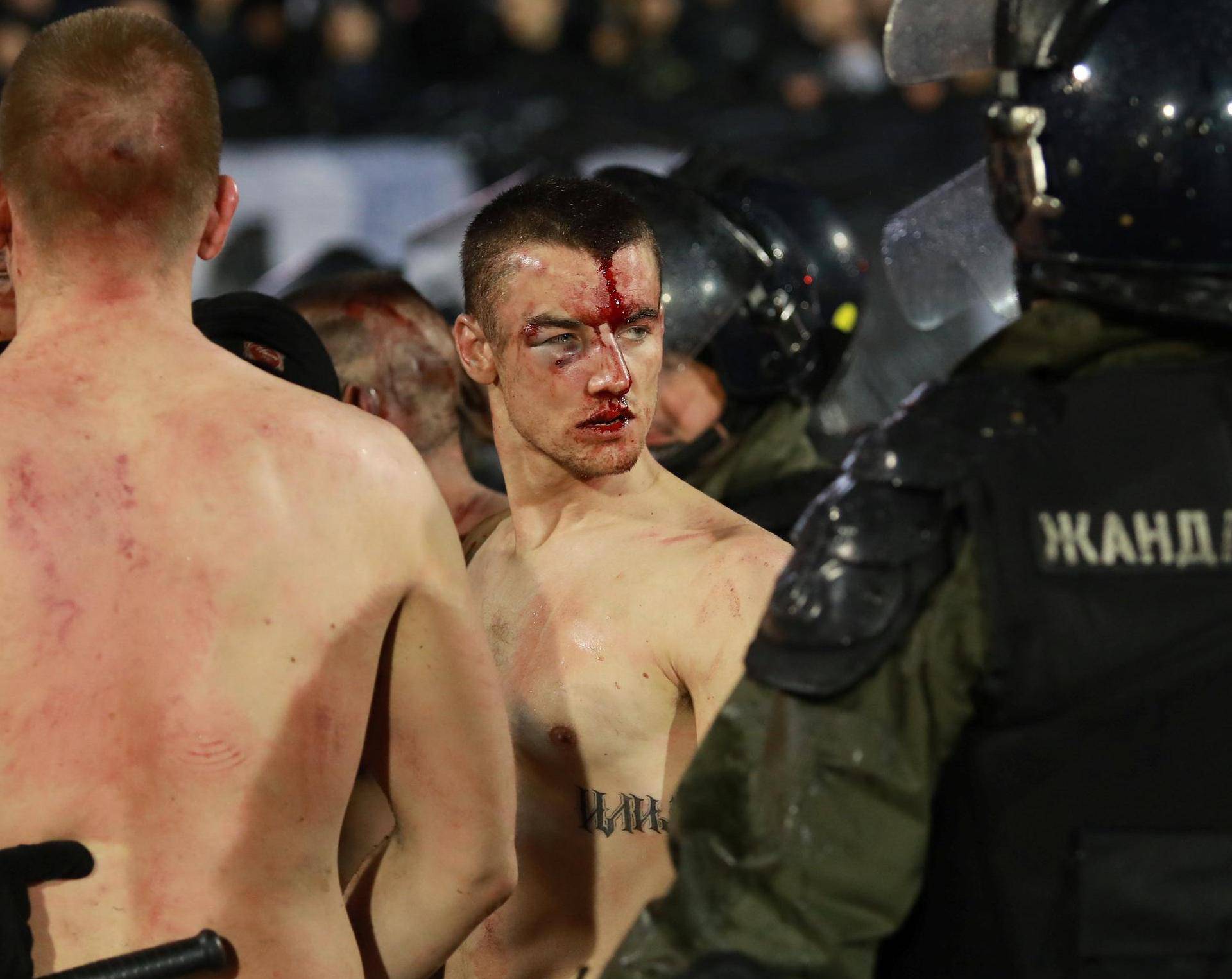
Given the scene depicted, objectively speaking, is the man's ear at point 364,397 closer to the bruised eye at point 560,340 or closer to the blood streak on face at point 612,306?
the bruised eye at point 560,340

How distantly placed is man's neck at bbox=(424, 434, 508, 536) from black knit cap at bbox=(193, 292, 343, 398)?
1.83ft

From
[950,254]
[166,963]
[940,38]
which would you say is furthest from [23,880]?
[950,254]

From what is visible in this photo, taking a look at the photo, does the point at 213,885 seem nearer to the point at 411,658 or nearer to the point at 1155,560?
the point at 411,658

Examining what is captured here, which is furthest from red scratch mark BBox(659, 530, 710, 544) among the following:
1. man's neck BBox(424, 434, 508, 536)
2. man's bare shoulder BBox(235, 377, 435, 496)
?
man's neck BBox(424, 434, 508, 536)

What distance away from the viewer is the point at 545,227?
309cm

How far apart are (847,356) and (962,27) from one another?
2.47m

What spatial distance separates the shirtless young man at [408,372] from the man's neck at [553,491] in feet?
1.64

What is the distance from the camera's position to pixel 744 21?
9.30 m

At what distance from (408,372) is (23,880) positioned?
6.54ft

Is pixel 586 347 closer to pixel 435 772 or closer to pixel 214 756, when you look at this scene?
pixel 435 772

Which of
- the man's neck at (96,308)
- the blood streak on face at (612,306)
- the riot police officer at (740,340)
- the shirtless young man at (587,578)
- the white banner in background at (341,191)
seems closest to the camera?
the man's neck at (96,308)

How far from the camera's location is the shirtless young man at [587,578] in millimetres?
2775

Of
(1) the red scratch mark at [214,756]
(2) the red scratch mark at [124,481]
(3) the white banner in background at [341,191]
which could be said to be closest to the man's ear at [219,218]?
(2) the red scratch mark at [124,481]

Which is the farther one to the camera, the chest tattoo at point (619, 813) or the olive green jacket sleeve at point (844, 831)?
the chest tattoo at point (619, 813)
